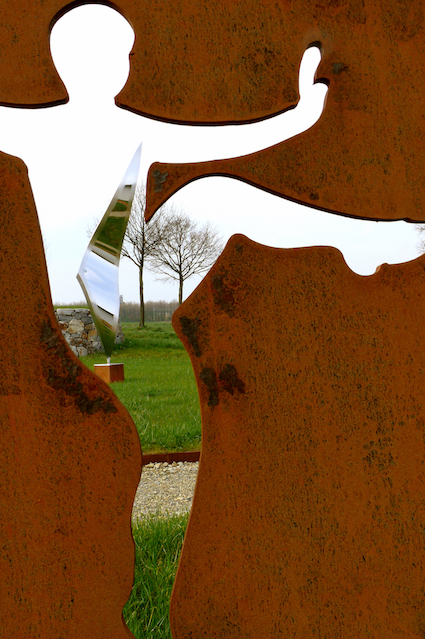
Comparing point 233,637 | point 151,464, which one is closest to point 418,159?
point 233,637

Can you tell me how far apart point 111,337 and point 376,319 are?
69cm

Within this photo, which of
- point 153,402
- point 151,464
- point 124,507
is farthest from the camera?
point 153,402

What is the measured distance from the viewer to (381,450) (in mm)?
1159

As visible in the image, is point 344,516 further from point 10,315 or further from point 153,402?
point 153,402

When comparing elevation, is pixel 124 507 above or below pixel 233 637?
above

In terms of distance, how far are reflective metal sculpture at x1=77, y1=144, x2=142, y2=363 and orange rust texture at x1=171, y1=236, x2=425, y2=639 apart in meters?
0.25

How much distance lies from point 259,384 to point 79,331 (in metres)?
9.69

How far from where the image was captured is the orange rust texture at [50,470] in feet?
3.41

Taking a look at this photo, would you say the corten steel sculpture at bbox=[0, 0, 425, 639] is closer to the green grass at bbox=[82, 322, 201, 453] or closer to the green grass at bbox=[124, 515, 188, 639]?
the green grass at bbox=[124, 515, 188, 639]

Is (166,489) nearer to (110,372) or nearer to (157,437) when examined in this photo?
(157,437)

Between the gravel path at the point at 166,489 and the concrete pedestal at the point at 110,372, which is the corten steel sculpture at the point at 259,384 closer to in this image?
the gravel path at the point at 166,489

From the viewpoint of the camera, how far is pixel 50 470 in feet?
3.46

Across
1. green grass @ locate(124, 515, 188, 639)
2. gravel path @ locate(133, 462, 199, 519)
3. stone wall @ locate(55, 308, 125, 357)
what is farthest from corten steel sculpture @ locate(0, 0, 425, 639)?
stone wall @ locate(55, 308, 125, 357)

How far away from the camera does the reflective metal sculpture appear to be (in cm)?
120
